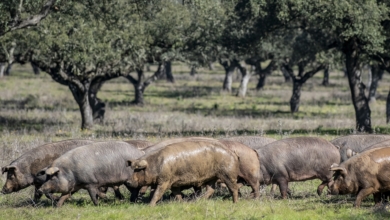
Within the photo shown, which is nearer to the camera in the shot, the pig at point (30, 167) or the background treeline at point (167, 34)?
the pig at point (30, 167)

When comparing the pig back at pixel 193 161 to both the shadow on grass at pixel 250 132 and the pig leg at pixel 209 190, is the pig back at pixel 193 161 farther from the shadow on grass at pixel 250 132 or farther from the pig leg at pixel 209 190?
the shadow on grass at pixel 250 132

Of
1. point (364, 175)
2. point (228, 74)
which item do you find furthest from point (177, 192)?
point (228, 74)

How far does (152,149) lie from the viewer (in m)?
15.8

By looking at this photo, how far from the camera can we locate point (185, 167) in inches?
591

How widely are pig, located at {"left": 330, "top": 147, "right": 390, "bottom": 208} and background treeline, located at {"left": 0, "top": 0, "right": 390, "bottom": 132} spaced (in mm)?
9773

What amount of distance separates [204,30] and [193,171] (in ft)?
70.8

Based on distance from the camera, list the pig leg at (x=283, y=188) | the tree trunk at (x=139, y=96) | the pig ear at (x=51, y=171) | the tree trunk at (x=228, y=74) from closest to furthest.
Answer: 1. the pig ear at (x=51, y=171)
2. the pig leg at (x=283, y=188)
3. the tree trunk at (x=139, y=96)
4. the tree trunk at (x=228, y=74)

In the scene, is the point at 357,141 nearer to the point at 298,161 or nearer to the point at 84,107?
the point at 298,161

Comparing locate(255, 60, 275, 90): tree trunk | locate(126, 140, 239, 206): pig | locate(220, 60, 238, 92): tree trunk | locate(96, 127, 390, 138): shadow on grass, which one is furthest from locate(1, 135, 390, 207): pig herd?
locate(220, 60, 238, 92): tree trunk

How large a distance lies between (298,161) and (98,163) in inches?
174

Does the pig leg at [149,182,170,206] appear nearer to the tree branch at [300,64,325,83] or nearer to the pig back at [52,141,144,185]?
the pig back at [52,141,144,185]

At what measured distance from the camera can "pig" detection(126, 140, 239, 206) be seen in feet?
48.7

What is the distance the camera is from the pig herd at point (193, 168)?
14586 millimetres

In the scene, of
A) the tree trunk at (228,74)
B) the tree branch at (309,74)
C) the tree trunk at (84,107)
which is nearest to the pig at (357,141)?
the tree trunk at (84,107)
